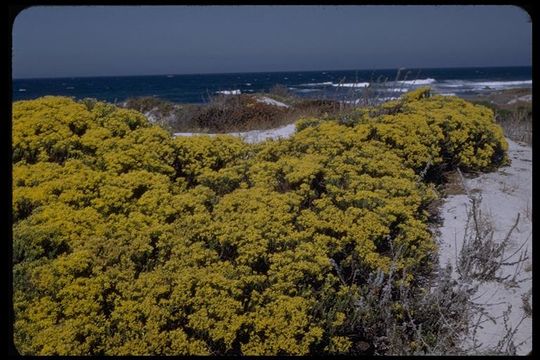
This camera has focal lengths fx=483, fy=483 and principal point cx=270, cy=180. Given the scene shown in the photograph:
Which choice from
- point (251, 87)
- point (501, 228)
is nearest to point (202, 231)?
point (501, 228)

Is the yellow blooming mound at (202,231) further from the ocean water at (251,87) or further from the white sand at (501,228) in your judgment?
the ocean water at (251,87)

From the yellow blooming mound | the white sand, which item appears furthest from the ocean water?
the yellow blooming mound

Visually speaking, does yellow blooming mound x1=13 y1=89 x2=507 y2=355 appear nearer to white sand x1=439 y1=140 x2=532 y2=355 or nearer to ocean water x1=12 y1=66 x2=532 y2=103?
white sand x1=439 y1=140 x2=532 y2=355

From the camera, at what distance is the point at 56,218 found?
491cm

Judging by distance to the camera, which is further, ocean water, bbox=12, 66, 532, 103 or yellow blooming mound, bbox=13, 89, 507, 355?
ocean water, bbox=12, 66, 532, 103

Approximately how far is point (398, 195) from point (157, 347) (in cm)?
343

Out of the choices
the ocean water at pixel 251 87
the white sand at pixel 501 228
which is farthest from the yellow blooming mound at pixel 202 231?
the ocean water at pixel 251 87

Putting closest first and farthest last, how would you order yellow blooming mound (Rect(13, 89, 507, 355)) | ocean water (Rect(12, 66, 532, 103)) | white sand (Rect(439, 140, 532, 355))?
1. yellow blooming mound (Rect(13, 89, 507, 355))
2. white sand (Rect(439, 140, 532, 355))
3. ocean water (Rect(12, 66, 532, 103))

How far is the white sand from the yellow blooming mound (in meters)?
0.43

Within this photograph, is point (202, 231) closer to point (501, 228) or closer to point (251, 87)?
point (501, 228)

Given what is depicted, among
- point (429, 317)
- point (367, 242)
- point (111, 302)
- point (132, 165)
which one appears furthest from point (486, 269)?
point (132, 165)

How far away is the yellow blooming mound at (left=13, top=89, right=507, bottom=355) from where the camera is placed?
13.3 ft

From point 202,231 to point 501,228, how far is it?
3853 millimetres

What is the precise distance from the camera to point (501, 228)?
6.17 m
